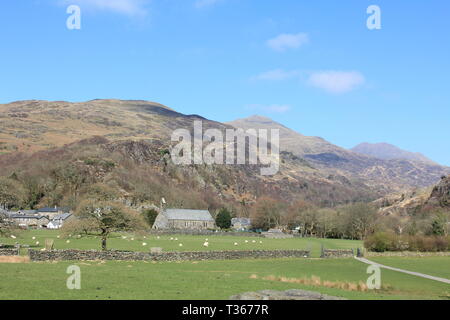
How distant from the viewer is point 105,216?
5688cm

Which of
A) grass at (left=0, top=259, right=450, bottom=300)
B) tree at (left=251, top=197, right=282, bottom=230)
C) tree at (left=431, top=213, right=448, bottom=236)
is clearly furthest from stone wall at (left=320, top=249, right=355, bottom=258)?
tree at (left=251, top=197, right=282, bottom=230)

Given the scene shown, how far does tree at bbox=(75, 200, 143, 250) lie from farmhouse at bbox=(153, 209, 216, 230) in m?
85.3

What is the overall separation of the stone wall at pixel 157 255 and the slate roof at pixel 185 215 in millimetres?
86506

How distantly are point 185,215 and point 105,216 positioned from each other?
101 meters

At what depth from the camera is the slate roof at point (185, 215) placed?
15288 cm

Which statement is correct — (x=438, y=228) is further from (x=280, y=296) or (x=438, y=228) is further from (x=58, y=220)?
(x=58, y=220)

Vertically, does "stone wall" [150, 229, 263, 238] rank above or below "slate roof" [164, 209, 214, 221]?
below

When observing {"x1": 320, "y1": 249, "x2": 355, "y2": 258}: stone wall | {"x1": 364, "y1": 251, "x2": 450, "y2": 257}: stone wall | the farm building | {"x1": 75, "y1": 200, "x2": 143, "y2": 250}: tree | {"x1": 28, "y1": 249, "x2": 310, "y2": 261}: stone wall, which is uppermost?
{"x1": 75, "y1": 200, "x2": 143, "y2": 250}: tree

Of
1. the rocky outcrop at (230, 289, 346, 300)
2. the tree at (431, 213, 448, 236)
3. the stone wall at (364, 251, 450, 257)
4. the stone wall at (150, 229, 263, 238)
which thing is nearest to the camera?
the rocky outcrop at (230, 289, 346, 300)

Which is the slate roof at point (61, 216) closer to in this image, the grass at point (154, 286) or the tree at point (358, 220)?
the tree at point (358, 220)

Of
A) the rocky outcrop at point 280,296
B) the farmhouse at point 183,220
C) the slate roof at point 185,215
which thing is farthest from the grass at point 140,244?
the slate roof at point 185,215

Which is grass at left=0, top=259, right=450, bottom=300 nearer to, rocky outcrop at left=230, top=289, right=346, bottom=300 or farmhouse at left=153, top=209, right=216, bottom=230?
rocky outcrop at left=230, top=289, right=346, bottom=300

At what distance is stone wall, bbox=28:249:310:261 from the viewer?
154ft
